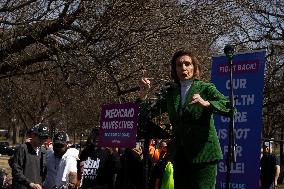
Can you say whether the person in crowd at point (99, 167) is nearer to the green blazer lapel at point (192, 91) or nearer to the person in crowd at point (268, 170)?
the green blazer lapel at point (192, 91)

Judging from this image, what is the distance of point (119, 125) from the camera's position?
6176mm

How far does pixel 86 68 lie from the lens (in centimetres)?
1299

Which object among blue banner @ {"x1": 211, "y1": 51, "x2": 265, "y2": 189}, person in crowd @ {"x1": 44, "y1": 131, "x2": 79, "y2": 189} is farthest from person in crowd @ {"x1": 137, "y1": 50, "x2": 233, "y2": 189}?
person in crowd @ {"x1": 44, "y1": 131, "x2": 79, "y2": 189}

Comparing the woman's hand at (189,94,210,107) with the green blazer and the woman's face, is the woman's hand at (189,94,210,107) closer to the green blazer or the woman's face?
the green blazer

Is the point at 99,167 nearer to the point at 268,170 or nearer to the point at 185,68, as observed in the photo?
the point at 185,68

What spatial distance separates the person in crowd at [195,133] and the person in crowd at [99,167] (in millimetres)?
4745

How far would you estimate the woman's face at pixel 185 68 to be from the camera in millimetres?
4074

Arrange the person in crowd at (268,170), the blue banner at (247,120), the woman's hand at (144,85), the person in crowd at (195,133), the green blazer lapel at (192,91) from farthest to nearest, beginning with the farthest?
1. the person in crowd at (268,170)
2. the blue banner at (247,120)
3. the woman's hand at (144,85)
4. the green blazer lapel at (192,91)
5. the person in crowd at (195,133)

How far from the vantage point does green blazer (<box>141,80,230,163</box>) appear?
12.6ft

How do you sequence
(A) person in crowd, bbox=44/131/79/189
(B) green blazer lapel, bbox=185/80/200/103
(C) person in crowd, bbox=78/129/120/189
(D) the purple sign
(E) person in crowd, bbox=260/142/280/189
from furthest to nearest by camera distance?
(E) person in crowd, bbox=260/142/280/189 < (C) person in crowd, bbox=78/129/120/189 < (A) person in crowd, bbox=44/131/79/189 < (D) the purple sign < (B) green blazer lapel, bbox=185/80/200/103

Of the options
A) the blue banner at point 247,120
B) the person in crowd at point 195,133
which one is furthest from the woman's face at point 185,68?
the blue banner at point 247,120

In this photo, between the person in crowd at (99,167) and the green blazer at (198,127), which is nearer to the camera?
the green blazer at (198,127)

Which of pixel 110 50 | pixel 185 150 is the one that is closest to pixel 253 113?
pixel 185 150

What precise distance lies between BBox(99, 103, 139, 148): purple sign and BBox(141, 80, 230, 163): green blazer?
159cm
